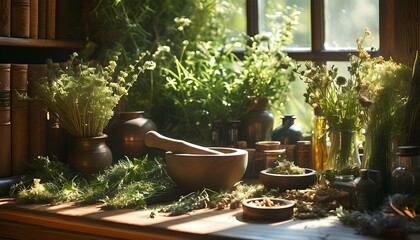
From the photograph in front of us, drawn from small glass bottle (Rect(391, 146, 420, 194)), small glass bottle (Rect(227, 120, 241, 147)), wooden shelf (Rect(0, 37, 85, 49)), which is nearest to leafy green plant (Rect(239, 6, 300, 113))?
small glass bottle (Rect(227, 120, 241, 147))

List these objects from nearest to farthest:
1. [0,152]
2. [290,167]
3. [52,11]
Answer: [290,167]
[0,152]
[52,11]

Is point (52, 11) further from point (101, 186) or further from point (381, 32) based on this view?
point (381, 32)

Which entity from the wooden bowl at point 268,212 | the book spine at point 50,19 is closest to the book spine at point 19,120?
the book spine at point 50,19

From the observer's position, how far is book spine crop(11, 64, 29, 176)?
249cm

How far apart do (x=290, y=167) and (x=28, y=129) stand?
0.97m

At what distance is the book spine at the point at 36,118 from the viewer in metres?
2.55

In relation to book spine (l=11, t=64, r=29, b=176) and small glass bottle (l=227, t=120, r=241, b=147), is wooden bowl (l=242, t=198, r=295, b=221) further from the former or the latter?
book spine (l=11, t=64, r=29, b=176)

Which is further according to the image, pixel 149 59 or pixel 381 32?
pixel 149 59

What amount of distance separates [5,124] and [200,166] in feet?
2.42

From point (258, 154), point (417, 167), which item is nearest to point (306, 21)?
point (258, 154)

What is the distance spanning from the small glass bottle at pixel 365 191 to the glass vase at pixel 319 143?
46 centimetres

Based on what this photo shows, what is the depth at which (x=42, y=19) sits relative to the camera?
269cm

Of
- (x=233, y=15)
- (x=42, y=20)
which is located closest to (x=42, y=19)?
(x=42, y=20)

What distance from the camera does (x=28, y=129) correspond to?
101 inches
